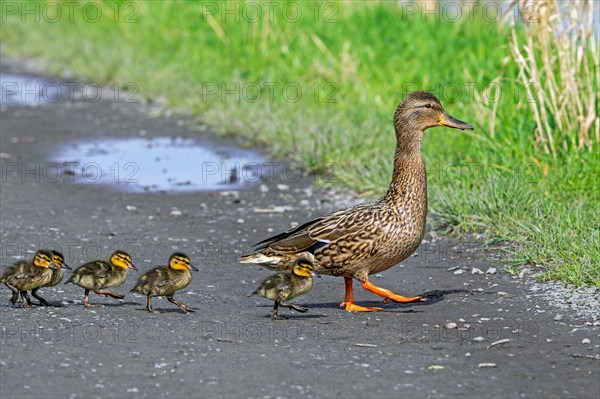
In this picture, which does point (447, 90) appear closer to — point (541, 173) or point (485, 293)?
point (541, 173)

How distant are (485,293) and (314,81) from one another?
21.3 feet

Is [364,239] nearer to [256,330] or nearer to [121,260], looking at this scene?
[256,330]

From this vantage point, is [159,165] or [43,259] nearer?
[43,259]

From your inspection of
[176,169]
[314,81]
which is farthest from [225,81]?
[176,169]

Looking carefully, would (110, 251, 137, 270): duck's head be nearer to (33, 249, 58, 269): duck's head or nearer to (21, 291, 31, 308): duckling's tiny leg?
(33, 249, 58, 269): duck's head

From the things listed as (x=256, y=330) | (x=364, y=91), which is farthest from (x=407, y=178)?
(x=364, y=91)

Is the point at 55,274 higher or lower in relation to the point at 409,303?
higher

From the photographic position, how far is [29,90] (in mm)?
15867

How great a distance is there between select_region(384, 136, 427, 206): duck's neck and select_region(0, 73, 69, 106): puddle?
8571 mm

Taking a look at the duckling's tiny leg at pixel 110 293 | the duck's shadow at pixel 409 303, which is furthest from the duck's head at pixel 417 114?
the duckling's tiny leg at pixel 110 293

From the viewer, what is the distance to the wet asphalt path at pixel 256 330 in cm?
558

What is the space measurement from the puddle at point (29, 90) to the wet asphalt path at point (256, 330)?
217 inches

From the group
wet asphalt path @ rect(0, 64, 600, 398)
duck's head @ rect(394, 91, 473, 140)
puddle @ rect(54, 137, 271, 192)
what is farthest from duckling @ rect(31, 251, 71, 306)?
puddle @ rect(54, 137, 271, 192)

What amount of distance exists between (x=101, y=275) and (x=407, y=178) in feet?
6.51
